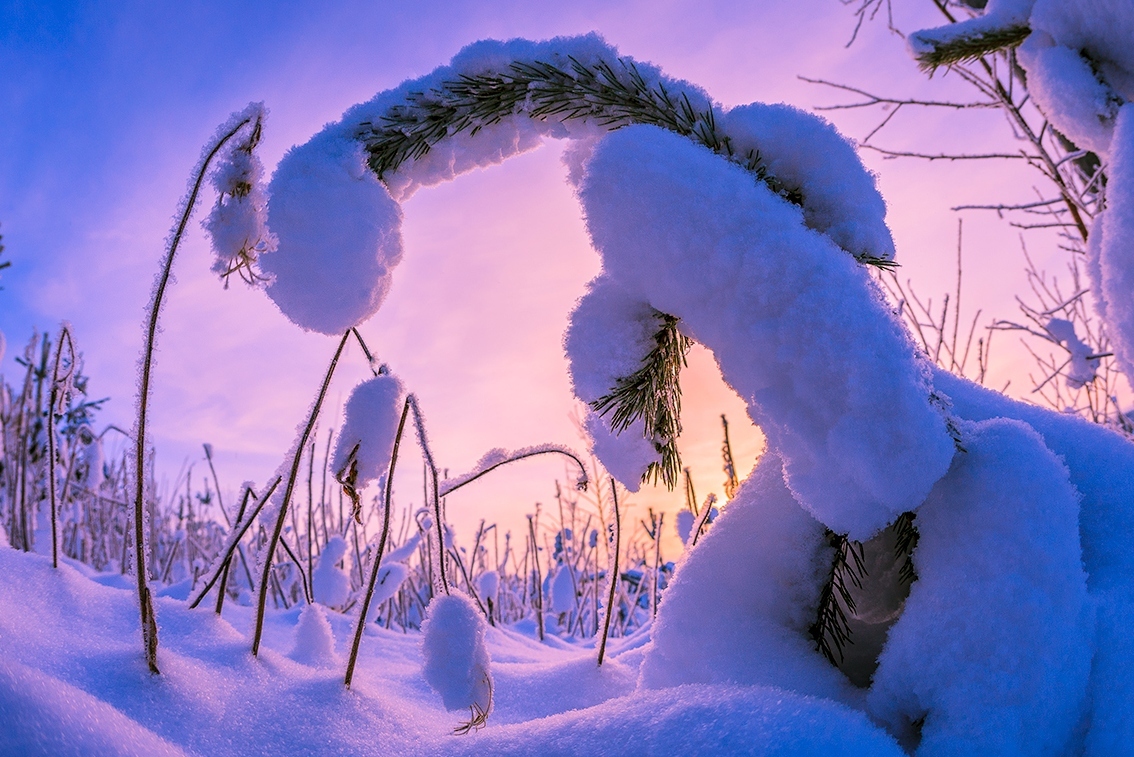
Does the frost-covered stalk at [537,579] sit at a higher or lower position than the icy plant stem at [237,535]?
lower

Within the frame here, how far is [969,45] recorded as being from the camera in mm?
2539

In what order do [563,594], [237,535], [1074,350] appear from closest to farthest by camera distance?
[237,535], [1074,350], [563,594]

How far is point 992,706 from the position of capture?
2.36 feet

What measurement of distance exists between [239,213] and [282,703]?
87cm

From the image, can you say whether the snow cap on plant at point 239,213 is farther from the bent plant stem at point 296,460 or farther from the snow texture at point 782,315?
the snow texture at point 782,315

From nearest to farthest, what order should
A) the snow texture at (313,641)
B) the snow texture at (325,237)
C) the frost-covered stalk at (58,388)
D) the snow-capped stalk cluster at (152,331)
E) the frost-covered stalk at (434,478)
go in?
the snow texture at (325,237)
the snow-capped stalk cluster at (152,331)
the frost-covered stalk at (434,478)
the frost-covered stalk at (58,388)
the snow texture at (313,641)

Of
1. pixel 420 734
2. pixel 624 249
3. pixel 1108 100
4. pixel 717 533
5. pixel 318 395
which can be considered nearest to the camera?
pixel 624 249

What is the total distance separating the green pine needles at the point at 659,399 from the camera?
0.98m

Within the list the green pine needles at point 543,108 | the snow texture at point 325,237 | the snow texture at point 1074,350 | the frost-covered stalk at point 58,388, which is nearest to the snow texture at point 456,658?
the snow texture at point 325,237

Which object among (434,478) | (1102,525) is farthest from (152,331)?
(1102,525)

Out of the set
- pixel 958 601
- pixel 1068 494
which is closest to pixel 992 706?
pixel 958 601

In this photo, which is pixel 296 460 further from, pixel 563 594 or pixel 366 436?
pixel 563 594

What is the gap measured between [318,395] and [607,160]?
90cm

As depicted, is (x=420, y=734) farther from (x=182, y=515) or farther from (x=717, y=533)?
(x=182, y=515)
